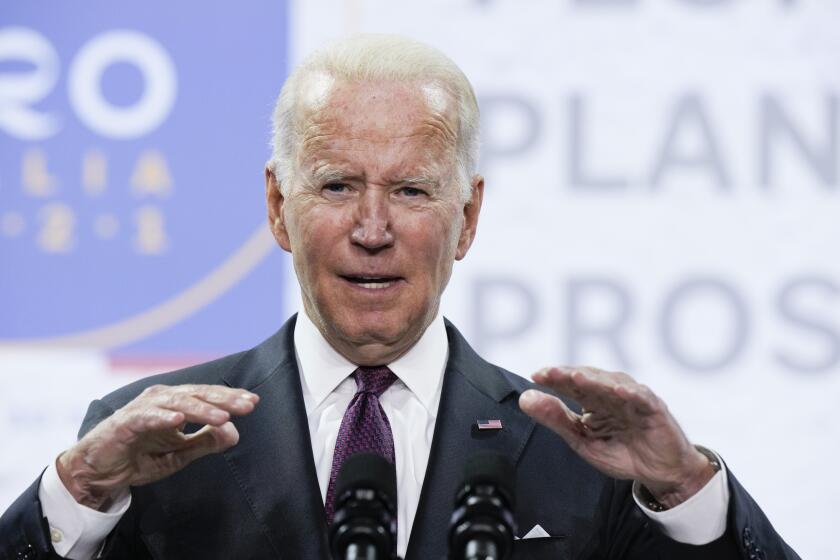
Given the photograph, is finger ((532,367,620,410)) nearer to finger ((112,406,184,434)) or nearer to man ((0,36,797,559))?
man ((0,36,797,559))

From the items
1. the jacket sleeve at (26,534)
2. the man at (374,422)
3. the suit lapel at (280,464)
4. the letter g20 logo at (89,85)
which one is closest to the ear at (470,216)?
the man at (374,422)

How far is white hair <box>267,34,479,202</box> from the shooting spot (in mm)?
2203

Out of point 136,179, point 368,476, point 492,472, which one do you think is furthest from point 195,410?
point 136,179

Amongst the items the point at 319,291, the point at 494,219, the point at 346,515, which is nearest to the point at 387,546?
the point at 346,515

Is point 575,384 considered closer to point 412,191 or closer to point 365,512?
point 365,512

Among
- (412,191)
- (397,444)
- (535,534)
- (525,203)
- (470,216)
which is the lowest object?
(535,534)

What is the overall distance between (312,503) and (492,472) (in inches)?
24.4

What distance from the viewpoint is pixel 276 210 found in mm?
2371

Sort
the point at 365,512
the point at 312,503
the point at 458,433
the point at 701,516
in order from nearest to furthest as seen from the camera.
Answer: the point at 365,512
the point at 701,516
the point at 312,503
the point at 458,433

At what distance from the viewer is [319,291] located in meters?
2.21

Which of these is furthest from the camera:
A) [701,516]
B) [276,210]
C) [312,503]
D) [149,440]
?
[276,210]

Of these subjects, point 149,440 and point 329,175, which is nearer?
point 149,440

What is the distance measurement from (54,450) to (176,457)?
155cm

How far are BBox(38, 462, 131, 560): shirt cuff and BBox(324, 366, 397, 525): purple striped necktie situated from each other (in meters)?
0.39
